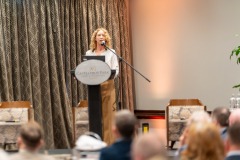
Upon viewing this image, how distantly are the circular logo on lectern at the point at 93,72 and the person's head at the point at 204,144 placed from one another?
2.80 m

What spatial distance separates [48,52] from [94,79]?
2.99m

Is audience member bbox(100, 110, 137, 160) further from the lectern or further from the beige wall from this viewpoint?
the beige wall

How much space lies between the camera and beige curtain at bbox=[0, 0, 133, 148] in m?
8.30

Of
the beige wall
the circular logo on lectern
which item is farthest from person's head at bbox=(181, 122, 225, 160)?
the beige wall

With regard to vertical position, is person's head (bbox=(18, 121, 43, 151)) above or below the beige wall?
below

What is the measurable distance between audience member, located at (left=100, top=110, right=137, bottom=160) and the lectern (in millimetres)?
2217

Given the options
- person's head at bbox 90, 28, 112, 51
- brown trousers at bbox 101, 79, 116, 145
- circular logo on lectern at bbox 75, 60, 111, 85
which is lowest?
brown trousers at bbox 101, 79, 116, 145

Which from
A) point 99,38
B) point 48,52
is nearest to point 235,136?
point 99,38

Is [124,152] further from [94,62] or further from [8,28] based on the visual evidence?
[8,28]

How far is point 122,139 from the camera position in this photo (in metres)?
3.70

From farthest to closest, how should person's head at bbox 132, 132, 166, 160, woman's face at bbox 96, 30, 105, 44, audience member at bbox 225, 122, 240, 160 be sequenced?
woman's face at bbox 96, 30, 105, 44 → audience member at bbox 225, 122, 240, 160 → person's head at bbox 132, 132, 166, 160

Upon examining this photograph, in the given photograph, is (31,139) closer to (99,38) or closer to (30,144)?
(30,144)

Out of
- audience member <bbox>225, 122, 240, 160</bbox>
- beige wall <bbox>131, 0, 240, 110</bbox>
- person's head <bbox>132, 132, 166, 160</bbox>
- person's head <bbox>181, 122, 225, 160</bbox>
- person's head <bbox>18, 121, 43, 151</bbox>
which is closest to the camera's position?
person's head <bbox>132, 132, 166, 160</bbox>

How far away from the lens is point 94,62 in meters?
6.13
